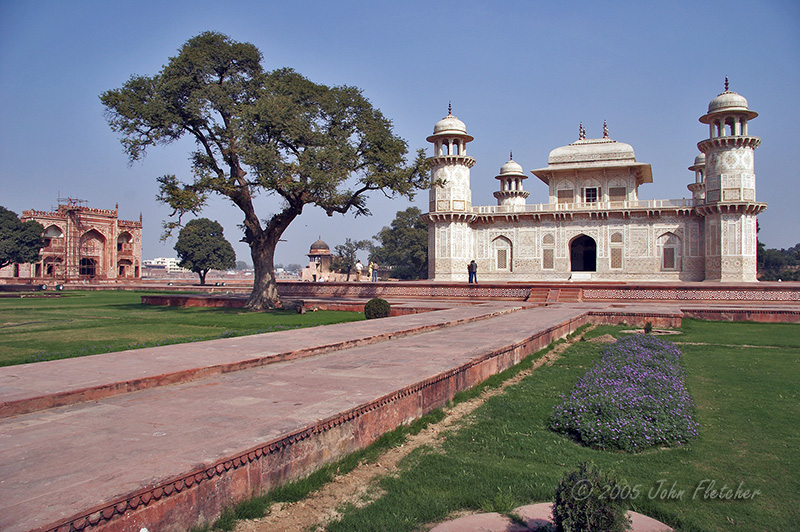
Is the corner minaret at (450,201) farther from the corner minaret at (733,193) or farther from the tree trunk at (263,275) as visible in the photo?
the tree trunk at (263,275)

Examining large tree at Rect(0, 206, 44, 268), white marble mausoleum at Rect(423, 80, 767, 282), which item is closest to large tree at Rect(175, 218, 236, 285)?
large tree at Rect(0, 206, 44, 268)

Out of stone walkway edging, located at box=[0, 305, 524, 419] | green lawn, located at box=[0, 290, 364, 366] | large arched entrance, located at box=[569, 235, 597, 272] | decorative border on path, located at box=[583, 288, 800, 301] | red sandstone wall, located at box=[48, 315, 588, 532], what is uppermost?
large arched entrance, located at box=[569, 235, 597, 272]

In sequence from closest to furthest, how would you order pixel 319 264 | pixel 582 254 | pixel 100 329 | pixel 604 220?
pixel 100 329 < pixel 604 220 < pixel 582 254 < pixel 319 264

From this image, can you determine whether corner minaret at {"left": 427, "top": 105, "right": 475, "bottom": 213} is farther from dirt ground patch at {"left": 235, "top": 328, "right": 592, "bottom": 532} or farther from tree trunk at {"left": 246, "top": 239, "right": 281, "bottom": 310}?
dirt ground patch at {"left": 235, "top": 328, "right": 592, "bottom": 532}

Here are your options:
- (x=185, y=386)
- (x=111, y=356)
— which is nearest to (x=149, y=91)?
(x=111, y=356)

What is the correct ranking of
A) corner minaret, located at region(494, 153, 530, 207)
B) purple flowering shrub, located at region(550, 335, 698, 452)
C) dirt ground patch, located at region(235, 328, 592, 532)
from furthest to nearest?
corner minaret, located at region(494, 153, 530, 207), purple flowering shrub, located at region(550, 335, 698, 452), dirt ground patch, located at region(235, 328, 592, 532)

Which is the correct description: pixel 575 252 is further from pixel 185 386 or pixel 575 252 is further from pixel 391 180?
pixel 185 386

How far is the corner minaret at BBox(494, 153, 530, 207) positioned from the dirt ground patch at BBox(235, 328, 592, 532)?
3665 centimetres

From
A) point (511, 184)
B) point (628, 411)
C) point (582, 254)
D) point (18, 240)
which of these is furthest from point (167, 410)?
point (18, 240)

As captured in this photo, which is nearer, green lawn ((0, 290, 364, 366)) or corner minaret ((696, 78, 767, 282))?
green lawn ((0, 290, 364, 366))

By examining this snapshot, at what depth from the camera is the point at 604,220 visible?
3083 cm

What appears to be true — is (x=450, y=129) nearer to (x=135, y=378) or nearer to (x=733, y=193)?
(x=733, y=193)

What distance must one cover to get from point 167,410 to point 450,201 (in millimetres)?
27977

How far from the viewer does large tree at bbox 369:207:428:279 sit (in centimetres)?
5009
